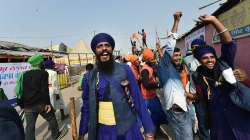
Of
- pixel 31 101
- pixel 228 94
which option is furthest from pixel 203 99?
pixel 31 101

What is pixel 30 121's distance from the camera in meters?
5.98

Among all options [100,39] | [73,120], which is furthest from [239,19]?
[100,39]

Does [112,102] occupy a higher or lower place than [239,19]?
lower

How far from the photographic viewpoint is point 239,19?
25.2 feet

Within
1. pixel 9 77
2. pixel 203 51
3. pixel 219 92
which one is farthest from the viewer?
pixel 9 77

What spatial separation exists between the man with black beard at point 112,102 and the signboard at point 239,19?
4742mm

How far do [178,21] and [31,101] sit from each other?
11.2 feet

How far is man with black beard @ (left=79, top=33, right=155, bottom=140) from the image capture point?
3236 mm

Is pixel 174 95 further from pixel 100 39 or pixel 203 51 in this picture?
pixel 100 39

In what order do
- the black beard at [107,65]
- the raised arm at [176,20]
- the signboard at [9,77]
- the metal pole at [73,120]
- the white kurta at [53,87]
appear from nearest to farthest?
the black beard at [107,65], the raised arm at [176,20], the metal pole at [73,120], the white kurta at [53,87], the signboard at [9,77]

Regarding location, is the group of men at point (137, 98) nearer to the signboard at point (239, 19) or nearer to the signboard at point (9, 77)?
the signboard at point (239, 19)

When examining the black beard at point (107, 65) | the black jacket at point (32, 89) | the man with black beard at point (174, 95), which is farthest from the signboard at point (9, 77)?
the black beard at point (107, 65)

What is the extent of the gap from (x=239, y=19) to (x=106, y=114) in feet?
18.2

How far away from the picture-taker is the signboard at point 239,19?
23.4 ft
